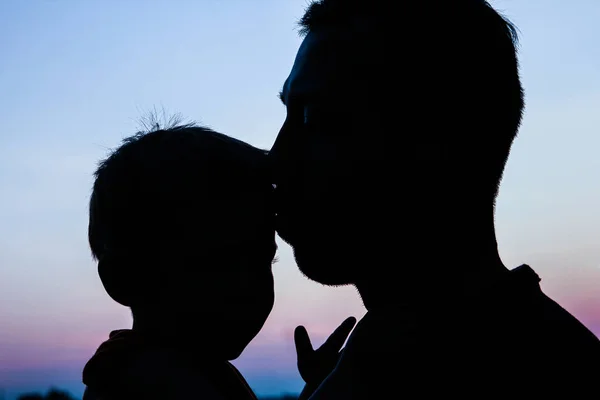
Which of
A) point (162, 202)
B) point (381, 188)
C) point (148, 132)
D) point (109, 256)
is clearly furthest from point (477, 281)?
point (148, 132)

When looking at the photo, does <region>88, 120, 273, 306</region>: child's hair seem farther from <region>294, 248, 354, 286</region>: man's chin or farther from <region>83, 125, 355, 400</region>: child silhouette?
<region>294, 248, 354, 286</region>: man's chin

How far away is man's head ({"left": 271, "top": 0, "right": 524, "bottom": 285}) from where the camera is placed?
7.14ft

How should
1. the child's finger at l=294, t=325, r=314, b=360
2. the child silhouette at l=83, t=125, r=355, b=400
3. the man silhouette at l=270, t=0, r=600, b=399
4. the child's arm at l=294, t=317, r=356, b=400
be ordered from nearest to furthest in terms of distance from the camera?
the man silhouette at l=270, t=0, r=600, b=399 < the child silhouette at l=83, t=125, r=355, b=400 < the child's arm at l=294, t=317, r=356, b=400 < the child's finger at l=294, t=325, r=314, b=360

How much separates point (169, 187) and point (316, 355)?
1.10m

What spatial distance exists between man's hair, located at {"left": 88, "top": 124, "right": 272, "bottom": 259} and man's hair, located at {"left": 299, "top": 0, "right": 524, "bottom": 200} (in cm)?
76

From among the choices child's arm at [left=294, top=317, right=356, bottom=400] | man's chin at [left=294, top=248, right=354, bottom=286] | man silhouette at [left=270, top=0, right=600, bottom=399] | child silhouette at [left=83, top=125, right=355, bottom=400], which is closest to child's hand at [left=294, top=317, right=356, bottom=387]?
child's arm at [left=294, top=317, right=356, bottom=400]

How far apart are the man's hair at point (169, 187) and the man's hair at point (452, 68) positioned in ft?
2.48

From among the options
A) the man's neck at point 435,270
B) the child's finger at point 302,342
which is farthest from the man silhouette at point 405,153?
the child's finger at point 302,342

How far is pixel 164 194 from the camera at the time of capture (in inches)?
110

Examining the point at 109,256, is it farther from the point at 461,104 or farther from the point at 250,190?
the point at 461,104

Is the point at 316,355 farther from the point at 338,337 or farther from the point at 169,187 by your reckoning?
the point at 169,187

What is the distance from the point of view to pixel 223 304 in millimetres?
2738

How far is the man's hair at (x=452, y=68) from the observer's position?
223 centimetres

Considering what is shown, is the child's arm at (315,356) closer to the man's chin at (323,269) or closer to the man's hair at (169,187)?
the man's chin at (323,269)
